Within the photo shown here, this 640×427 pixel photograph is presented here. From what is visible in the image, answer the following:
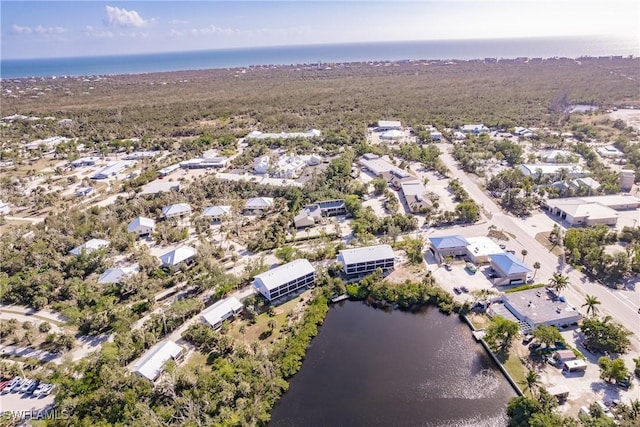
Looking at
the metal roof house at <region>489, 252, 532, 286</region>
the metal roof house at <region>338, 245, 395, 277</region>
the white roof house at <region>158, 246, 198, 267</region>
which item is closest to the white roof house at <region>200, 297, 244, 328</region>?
the white roof house at <region>158, 246, 198, 267</region>

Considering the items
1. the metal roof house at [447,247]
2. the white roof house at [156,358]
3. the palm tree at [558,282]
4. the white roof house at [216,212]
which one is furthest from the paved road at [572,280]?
the white roof house at [216,212]

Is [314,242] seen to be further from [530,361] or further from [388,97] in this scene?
[388,97]

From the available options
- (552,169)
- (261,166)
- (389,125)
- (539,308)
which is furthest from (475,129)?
(539,308)

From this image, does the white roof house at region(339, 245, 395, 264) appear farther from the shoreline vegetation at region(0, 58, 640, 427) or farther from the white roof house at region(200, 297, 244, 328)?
the white roof house at region(200, 297, 244, 328)

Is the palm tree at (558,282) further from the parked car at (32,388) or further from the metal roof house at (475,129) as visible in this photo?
the metal roof house at (475,129)

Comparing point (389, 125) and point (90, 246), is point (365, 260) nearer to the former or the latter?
point (90, 246)

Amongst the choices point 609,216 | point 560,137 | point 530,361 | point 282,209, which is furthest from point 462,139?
point 530,361

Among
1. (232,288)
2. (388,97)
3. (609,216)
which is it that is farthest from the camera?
(388,97)
